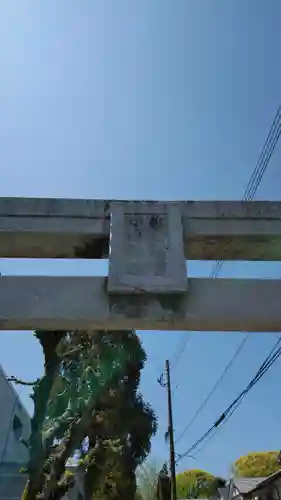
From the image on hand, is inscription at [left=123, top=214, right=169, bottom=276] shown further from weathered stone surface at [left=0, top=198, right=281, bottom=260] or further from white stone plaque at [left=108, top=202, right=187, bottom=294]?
weathered stone surface at [left=0, top=198, right=281, bottom=260]

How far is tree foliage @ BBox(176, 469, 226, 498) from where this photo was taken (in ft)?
131

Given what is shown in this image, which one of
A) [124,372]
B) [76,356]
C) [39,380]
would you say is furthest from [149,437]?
[39,380]

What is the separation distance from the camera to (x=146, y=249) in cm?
318

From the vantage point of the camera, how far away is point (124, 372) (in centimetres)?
1462

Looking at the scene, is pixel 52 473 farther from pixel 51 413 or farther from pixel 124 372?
pixel 124 372

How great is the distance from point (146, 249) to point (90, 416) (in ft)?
34.2

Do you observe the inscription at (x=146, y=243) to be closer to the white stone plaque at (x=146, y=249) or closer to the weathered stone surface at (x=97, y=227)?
the white stone plaque at (x=146, y=249)

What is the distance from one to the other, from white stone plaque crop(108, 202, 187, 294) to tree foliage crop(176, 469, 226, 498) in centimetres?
4012

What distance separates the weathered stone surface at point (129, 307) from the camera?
9.82ft

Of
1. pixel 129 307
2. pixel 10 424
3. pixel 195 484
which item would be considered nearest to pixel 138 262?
pixel 129 307

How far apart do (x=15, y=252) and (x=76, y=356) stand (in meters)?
9.79

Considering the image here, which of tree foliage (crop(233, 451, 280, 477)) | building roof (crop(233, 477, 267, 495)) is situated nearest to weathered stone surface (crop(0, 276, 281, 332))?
building roof (crop(233, 477, 267, 495))

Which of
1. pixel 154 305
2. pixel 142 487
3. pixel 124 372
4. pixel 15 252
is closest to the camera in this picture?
pixel 154 305

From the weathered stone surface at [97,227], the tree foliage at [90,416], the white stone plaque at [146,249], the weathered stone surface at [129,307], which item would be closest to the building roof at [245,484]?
the tree foliage at [90,416]
